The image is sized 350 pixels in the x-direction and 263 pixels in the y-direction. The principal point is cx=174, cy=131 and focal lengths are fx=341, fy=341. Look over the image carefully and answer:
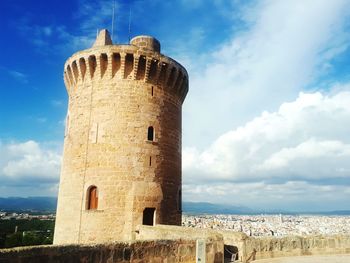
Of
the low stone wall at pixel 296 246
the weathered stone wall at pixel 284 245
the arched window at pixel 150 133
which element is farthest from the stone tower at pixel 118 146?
the low stone wall at pixel 296 246

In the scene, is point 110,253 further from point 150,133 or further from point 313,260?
point 150,133

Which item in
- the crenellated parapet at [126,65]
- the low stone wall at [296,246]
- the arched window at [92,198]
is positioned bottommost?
the low stone wall at [296,246]

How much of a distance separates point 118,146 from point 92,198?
229 cm

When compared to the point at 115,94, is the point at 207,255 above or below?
below

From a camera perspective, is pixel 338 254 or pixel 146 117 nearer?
pixel 338 254

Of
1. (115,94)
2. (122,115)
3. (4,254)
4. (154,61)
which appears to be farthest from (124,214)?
(4,254)

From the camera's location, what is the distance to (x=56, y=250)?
6480 mm

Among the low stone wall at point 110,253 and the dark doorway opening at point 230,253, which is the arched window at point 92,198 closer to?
the dark doorway opening at point 230,253

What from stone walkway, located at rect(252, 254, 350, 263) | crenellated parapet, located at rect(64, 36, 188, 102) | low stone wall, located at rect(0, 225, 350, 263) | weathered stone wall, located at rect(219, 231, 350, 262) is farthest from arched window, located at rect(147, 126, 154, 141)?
stone walkway, located at rect(252, 254, 350, 263)

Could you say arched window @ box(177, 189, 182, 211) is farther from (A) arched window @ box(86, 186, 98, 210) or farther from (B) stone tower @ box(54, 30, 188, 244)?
(A) arched window @ box(86, 186, 98, 210)

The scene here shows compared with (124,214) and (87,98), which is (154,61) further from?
(124,214)

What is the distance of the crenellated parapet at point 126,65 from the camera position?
1425 cm

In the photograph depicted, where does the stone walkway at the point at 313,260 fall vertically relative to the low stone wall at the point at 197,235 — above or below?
below

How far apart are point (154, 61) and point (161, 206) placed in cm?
609
